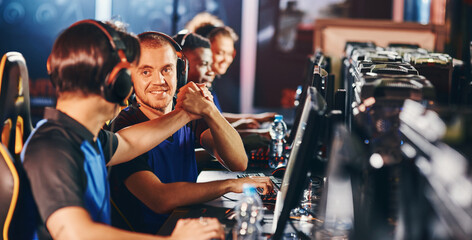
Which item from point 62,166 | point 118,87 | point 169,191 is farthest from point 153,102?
point 62,166

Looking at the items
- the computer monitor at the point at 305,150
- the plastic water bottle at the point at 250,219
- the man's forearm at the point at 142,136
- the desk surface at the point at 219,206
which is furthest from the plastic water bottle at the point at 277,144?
the computer monitor at the point at 305,150

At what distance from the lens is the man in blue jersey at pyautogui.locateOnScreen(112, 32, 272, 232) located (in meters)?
1.83

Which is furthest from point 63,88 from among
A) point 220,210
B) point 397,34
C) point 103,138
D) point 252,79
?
point 252,79

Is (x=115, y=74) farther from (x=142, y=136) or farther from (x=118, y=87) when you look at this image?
(x=142, y=136)

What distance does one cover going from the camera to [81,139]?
1.33 m

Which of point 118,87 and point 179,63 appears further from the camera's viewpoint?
point 179,63

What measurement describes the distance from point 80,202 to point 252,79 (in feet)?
21.6

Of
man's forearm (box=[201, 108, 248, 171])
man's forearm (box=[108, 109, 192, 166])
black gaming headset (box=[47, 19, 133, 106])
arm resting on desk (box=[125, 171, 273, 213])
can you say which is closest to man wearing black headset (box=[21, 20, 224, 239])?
black gaming headset (box=[47, 19, 133, 106])

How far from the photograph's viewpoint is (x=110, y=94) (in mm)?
1388

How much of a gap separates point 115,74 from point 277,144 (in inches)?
66.5

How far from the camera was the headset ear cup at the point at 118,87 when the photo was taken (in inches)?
54.1

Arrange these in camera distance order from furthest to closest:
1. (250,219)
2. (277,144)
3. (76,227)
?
(277,144) < (250,219) < (76,227)

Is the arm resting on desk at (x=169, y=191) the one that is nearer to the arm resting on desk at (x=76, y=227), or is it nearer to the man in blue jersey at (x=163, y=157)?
the man in blue jersey at (x=163, y=157)

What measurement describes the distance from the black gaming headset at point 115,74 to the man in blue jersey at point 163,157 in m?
0.39
